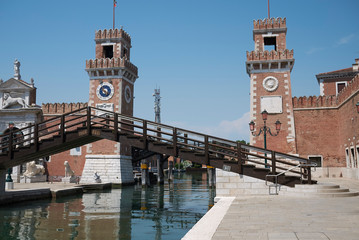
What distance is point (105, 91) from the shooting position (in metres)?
37.0

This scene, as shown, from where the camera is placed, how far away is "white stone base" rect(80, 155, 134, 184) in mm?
34719

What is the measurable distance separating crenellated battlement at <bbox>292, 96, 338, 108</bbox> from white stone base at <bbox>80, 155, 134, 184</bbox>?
17.6 meters

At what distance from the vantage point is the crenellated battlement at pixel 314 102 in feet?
109

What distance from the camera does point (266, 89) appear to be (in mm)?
32344

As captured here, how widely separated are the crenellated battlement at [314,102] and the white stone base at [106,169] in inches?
692

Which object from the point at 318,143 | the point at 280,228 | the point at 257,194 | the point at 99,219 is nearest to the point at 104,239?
the point at 99,219

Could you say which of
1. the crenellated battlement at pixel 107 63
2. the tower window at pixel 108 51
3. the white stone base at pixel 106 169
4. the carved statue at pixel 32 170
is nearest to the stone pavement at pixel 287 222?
the white stone base at pixel 106 169

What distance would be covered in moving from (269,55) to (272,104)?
4.45 meters

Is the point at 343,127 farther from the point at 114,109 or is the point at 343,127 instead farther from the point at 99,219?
the point at 99,219

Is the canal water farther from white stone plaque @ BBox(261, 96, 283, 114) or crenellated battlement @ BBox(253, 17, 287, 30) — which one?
crenellated battlement @ BBox(253, 17, 287, 30)

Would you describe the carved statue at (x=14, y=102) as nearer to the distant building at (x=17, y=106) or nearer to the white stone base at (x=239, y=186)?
the distant building at (x=17, y=106)

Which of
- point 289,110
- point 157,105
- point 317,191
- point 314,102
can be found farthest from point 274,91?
point 157,105

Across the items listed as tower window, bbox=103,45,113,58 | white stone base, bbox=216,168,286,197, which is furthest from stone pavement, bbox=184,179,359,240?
tower window, bbox=103,45,113,58

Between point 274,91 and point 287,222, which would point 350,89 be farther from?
point 287,222
